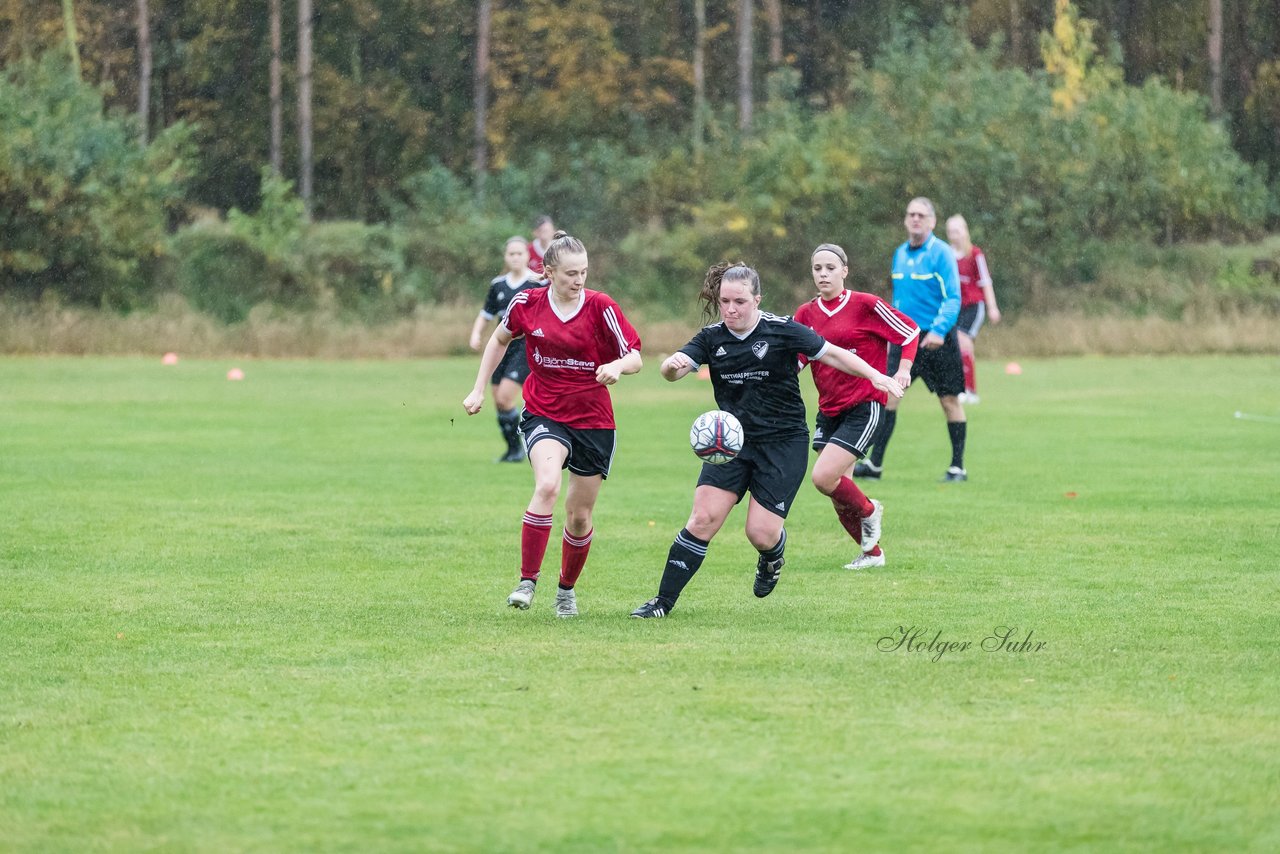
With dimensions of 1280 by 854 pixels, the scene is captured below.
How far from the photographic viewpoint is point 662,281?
4019cm

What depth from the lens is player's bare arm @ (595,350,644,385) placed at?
7.97 m

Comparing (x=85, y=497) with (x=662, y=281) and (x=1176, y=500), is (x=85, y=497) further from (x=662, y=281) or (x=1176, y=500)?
(x=662, y=281)

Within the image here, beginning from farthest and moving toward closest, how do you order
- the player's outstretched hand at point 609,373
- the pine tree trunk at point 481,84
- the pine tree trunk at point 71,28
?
the pine tree trunk at point 481,84 < the pine tree trunk at point 71,28 < the player's outstretched hand at point 609,373

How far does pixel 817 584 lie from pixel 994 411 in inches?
483

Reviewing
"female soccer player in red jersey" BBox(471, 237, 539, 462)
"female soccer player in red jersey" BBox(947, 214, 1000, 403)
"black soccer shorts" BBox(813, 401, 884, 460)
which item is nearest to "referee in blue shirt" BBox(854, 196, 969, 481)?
"female soccer player in red jersey" BBox(471, 237, 539, 462)

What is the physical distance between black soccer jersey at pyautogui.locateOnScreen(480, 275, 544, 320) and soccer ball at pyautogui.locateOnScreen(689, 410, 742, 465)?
713cm

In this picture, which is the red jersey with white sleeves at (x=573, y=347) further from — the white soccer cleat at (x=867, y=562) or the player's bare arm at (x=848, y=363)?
the white soccer cleat at (x=867, y=562)

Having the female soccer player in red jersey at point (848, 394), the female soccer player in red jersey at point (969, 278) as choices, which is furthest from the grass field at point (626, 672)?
the female soccer player in red jersey at point (969, 278)

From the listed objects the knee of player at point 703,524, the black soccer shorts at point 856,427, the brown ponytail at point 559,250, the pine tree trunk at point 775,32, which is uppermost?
the pine tree trunk at point 775,32

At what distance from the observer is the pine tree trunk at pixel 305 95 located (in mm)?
46812

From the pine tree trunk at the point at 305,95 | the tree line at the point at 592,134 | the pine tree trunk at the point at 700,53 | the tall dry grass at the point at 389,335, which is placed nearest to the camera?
the tall dry grass at the point at 389,335

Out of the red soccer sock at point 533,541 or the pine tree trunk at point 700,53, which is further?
the pine tree trunk at point 700,53

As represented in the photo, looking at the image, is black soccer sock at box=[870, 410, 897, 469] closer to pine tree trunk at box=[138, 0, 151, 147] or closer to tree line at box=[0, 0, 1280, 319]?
tree line at box=[0, 0, 1280, 319]

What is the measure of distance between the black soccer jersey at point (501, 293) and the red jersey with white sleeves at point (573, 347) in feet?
21.9
